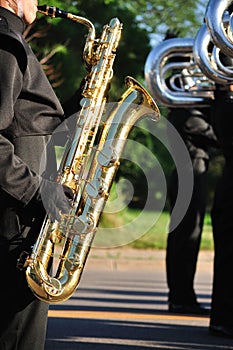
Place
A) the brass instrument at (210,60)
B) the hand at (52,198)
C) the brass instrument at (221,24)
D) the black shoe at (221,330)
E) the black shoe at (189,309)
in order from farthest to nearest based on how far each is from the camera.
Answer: the black shoe at (189,309), the black shoe at (221,330), the brass instrument at (210,60), the brass instrument at (221,24), the hand at (52,198)

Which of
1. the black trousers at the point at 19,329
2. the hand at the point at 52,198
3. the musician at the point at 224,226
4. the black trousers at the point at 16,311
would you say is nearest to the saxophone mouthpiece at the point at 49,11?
the hand at the point at 52,198

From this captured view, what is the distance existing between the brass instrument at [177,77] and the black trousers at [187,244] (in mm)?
627

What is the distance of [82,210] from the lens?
12.0 feet

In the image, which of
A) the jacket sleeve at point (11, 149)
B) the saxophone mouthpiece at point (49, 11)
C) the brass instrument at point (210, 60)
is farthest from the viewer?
the brass instrument at point (210, 60)

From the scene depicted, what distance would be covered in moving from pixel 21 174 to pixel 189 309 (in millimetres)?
3916

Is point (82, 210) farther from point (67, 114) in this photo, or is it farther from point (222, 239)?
point (222, 239)

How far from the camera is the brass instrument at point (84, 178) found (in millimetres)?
3543

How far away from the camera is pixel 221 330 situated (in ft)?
19.4

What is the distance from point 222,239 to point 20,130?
2845mm

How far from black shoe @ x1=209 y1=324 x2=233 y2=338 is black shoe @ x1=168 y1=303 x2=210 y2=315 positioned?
3.28 ft

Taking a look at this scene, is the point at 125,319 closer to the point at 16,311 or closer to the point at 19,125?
the point at 16,311

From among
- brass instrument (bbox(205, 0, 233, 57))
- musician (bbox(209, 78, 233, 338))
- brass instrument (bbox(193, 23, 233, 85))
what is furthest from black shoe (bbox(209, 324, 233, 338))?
brass instrument (bbox(205, 0, 233, 57))

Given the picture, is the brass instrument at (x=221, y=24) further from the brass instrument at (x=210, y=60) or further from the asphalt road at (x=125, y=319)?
the asphalt road at (x=125, y=319)

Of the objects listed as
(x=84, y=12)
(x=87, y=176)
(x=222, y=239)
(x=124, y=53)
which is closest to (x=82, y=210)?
(x=87, y=176)
